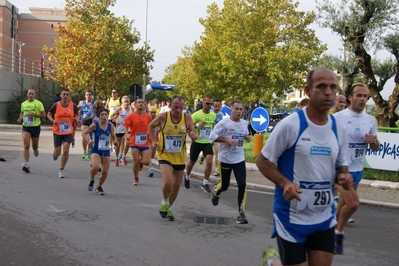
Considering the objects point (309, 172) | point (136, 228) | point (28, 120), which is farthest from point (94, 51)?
point (309, 172)

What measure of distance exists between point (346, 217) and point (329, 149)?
3454 mm

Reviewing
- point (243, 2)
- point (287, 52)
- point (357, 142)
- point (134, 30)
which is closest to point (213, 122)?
point (357, 142)

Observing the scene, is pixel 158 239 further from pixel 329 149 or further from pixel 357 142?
pixel 329 149

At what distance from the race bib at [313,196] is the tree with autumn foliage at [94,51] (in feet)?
107

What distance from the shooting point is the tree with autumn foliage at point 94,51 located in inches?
1409

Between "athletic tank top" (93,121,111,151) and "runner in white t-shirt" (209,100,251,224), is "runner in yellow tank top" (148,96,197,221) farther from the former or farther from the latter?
"athletic tank top" (93,121,111,151)

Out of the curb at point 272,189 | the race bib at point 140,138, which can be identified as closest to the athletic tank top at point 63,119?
the race bib at point 140,138

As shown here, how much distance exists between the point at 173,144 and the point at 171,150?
0.10 m

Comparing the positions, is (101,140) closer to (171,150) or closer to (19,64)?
(171,150)

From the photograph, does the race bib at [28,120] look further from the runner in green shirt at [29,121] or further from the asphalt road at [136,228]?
the asphalt road at [136,228]

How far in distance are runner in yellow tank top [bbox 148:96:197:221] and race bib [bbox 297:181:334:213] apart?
4768 millimetres

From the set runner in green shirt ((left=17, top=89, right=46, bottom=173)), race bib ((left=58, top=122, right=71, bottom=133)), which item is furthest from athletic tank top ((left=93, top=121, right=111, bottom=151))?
runner in green shirt ((left=17, top=89, right=46, bottom=173))

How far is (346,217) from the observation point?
7277 millimetres

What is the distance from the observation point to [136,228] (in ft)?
26.2
